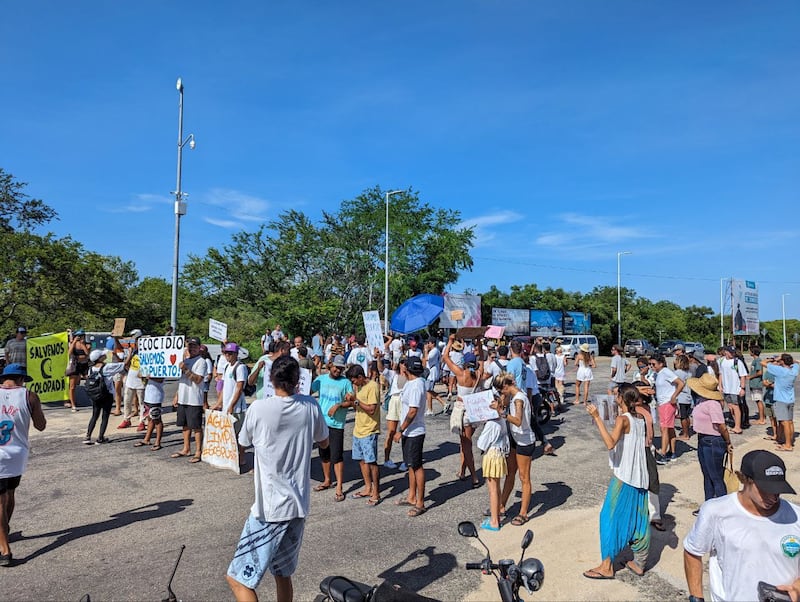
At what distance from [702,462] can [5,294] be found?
25792mm

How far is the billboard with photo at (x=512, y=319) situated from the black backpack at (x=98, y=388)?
37538 mm

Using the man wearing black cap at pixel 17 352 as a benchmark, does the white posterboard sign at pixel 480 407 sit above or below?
below

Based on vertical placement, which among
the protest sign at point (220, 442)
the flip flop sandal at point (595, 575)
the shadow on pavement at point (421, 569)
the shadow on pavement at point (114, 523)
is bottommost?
the shadow on pavement at point (114, 523)

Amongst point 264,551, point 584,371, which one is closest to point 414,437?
point 264,551

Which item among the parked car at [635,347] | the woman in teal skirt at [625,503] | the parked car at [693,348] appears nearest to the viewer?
the woman in teal skirt at [625,503]

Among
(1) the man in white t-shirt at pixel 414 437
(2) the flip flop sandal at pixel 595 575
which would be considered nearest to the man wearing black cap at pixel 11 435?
(1) the man in white t-shirt at pixel 414 437

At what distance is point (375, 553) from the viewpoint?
5.31 m


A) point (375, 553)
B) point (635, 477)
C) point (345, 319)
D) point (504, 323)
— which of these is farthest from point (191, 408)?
point (504, 323)

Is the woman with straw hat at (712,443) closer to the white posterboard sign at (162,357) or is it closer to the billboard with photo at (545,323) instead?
the white posterboard sign at (162,357)

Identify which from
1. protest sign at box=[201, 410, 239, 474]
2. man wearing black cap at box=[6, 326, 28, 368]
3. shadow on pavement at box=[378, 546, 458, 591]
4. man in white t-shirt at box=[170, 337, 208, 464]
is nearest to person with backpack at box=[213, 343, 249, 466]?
protest sign at box=[201, 410, 239, 474]

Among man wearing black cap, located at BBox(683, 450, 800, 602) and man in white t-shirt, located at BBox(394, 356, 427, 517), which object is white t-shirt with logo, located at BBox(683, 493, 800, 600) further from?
man in white t-shirt, located at BBox(394, 356, 427, 517)

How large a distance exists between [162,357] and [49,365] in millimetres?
5109

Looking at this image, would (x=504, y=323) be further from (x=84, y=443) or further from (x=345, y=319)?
(x=84, y=443)

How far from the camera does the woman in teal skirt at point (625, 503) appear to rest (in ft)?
15.6
